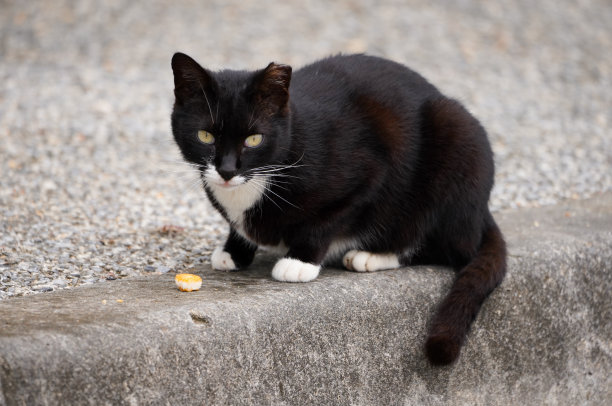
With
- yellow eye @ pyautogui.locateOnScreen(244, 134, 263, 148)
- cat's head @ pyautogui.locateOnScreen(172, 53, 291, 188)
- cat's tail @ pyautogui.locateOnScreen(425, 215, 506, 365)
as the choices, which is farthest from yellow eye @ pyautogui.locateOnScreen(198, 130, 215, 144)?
cat's tail @ pyautogui.locateOnScreen(425, 215, 506, 365)

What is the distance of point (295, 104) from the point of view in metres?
2.54

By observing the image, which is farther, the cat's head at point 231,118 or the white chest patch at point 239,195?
the white chest patch at point 239,195

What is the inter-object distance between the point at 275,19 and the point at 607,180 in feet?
12.1

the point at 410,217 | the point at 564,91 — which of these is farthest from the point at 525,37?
the point at 410,217

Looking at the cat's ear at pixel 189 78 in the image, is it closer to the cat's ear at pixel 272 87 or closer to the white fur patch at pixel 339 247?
the cat's ear at pixel 272 87

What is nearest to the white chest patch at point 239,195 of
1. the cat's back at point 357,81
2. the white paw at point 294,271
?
the white paw at point 294,271

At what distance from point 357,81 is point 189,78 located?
0.66 meters

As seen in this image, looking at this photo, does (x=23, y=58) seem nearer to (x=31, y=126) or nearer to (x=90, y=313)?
(x=31, y=126)

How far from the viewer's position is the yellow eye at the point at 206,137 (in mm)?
2357

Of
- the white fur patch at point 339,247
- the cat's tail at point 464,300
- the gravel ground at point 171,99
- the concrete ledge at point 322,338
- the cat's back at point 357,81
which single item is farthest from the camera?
the gravel ground at point 171,99

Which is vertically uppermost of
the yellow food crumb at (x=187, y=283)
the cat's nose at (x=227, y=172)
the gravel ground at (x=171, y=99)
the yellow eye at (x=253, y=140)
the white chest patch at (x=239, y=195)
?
the yellow eye at (x=253, y=140)

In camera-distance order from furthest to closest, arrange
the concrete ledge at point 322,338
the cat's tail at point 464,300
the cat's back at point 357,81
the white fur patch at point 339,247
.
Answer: the white fur patch at point 339,247 < the cat's back at point 357,81 < the cat's tail at point 464,300 < the concrete ledge at point 322,338

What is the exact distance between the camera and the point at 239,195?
254 centimetres

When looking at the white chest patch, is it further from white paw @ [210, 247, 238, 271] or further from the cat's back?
the cat's back
